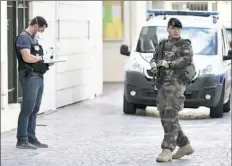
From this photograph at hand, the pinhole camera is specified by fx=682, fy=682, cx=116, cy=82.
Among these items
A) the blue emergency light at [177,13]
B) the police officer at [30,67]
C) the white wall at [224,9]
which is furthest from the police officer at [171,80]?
the white wall at [224,9]

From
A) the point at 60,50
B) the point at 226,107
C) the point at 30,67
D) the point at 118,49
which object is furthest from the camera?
the point at 118,49

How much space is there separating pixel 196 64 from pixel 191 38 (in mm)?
1004

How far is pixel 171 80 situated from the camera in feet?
28.5

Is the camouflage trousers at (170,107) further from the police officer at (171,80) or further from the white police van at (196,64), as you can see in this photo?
the white police van at (196,64)

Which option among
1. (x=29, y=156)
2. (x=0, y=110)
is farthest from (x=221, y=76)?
(x=29, y=156)

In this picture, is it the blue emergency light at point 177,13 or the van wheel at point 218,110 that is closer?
the van wheel at point 218,110

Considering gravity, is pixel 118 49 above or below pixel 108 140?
above

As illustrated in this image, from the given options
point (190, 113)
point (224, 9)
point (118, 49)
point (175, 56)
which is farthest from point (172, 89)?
point (224, 9)

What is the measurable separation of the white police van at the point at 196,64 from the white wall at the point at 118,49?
7.51 m

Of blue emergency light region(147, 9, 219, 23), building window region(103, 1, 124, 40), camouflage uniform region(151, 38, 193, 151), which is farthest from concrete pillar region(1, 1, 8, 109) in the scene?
building window region(103, 1, 124, 40)

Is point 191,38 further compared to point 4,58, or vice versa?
point 191,38

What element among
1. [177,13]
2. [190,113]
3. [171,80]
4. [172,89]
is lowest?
[190,113]

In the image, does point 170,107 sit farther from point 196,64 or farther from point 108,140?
point 196,64

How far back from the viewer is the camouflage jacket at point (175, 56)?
864cm
